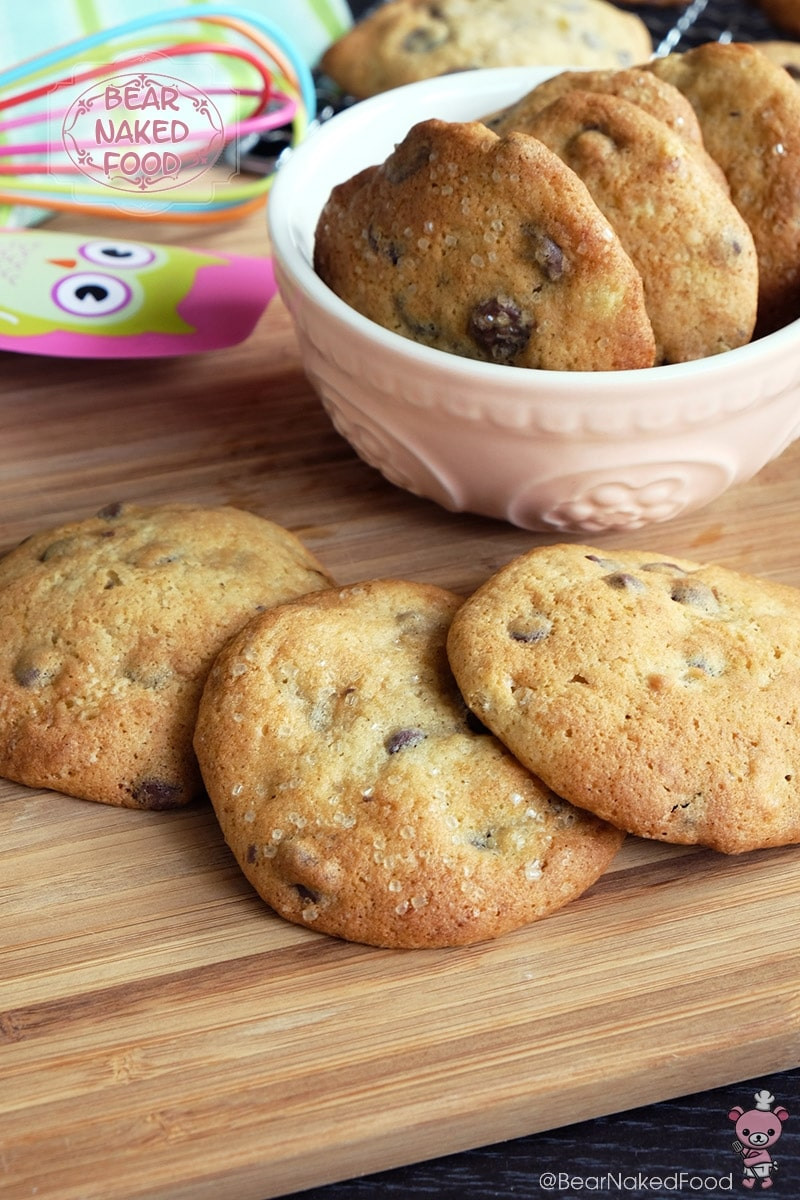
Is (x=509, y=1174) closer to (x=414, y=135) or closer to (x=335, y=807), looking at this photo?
(x=335, y=807)

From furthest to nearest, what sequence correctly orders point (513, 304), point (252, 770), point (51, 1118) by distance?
point (513, 304) → point (252, 770) → point (51, 1118)

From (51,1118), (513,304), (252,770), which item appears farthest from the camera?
(513,304)

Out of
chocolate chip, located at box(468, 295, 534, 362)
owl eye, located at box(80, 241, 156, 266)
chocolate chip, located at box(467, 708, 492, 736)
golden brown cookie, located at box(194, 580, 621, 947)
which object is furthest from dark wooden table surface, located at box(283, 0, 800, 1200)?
owl eye, located at box(80, 241, 156, 266)

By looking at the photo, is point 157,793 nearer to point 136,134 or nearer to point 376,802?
point 376,802

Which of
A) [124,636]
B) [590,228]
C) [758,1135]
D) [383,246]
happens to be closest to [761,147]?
[590,228]

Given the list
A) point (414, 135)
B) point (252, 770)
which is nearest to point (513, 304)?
point (414, 135)

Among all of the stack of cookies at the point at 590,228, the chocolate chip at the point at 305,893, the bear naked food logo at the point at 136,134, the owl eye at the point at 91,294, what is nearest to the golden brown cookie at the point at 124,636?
the chocolate chip at the point at 305,893

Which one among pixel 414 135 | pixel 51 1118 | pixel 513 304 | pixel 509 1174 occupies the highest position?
pixel 414 135

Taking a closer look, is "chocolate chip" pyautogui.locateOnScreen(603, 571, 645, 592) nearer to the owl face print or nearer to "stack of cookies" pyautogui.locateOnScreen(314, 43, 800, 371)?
"stack of cookies" pyautogui.locateOnScreen(314, 43, 800, 371)
